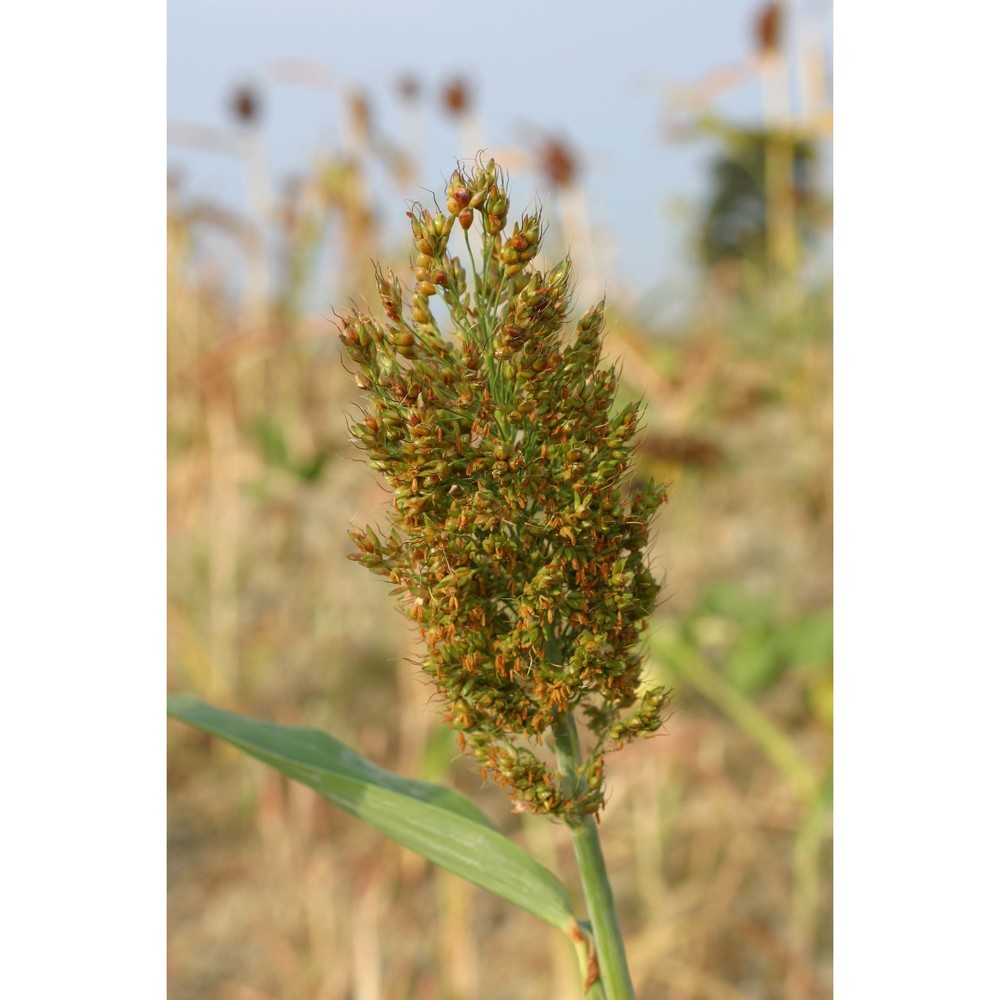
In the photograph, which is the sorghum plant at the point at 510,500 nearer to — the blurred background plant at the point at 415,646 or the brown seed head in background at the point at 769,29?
the blurred background plant at the point at 415,646

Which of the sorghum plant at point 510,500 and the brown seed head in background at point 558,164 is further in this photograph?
the brown seed head in background at point 558,164

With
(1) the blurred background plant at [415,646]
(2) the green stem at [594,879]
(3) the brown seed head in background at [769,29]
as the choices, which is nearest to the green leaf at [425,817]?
(2) the green stem at [594,879]

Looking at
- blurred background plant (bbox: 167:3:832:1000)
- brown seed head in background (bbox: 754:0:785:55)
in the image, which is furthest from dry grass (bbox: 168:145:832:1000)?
brown seed head in background (bbox: 754:0:785:55)

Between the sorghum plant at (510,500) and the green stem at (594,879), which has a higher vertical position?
the sorghum plant at (510,500)

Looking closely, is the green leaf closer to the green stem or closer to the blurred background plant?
the green stem

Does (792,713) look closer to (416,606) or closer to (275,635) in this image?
(275,635)

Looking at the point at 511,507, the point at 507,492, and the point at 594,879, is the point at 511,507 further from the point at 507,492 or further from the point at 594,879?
the point at 594,879
